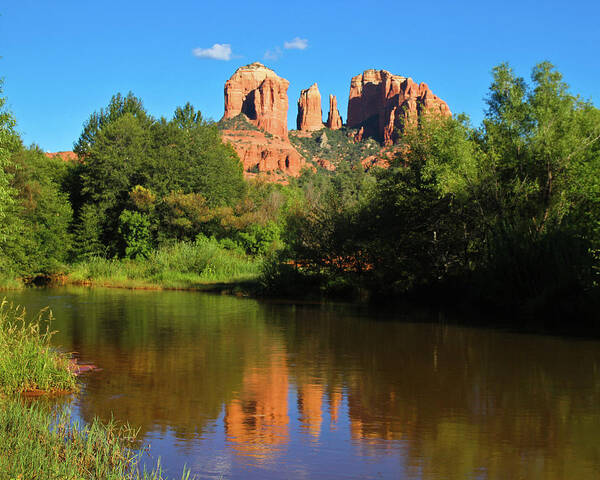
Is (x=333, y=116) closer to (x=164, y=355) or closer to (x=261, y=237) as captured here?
(x=261, y=237)

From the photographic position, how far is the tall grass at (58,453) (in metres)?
6.20

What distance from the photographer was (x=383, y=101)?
7028 inches

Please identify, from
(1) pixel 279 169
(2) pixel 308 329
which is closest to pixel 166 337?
(2) pixel 308 329

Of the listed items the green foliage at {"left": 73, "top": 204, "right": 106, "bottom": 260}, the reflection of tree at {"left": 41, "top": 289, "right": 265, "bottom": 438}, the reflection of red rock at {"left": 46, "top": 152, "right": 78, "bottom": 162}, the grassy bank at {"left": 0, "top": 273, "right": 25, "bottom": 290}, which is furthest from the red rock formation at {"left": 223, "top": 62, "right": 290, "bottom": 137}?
the reflection of tree at {"left": 41, "top": 289, "right": 265, "bottom": 438}

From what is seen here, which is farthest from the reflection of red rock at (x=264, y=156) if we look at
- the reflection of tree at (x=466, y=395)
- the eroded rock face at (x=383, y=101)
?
the reflection of tree at (x=466, y=395)

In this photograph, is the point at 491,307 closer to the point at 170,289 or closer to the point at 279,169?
the point at 170,289

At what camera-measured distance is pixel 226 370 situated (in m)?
14.5

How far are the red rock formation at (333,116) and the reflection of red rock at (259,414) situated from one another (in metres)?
185

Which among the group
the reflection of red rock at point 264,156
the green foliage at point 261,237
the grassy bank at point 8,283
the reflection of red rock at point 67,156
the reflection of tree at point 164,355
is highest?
the reflection of red rock at point 264,156

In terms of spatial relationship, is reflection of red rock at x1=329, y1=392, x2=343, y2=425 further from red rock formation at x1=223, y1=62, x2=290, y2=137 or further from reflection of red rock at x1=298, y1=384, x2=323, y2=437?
red rock formation at x1=223, y1=62, x2=290, y2=137

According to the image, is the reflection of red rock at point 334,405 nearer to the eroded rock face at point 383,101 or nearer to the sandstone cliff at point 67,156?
the sandstone cliff at point 67,156

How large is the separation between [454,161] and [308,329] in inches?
383

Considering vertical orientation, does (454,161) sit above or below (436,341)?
above

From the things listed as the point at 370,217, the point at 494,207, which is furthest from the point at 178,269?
the point at 494,207
